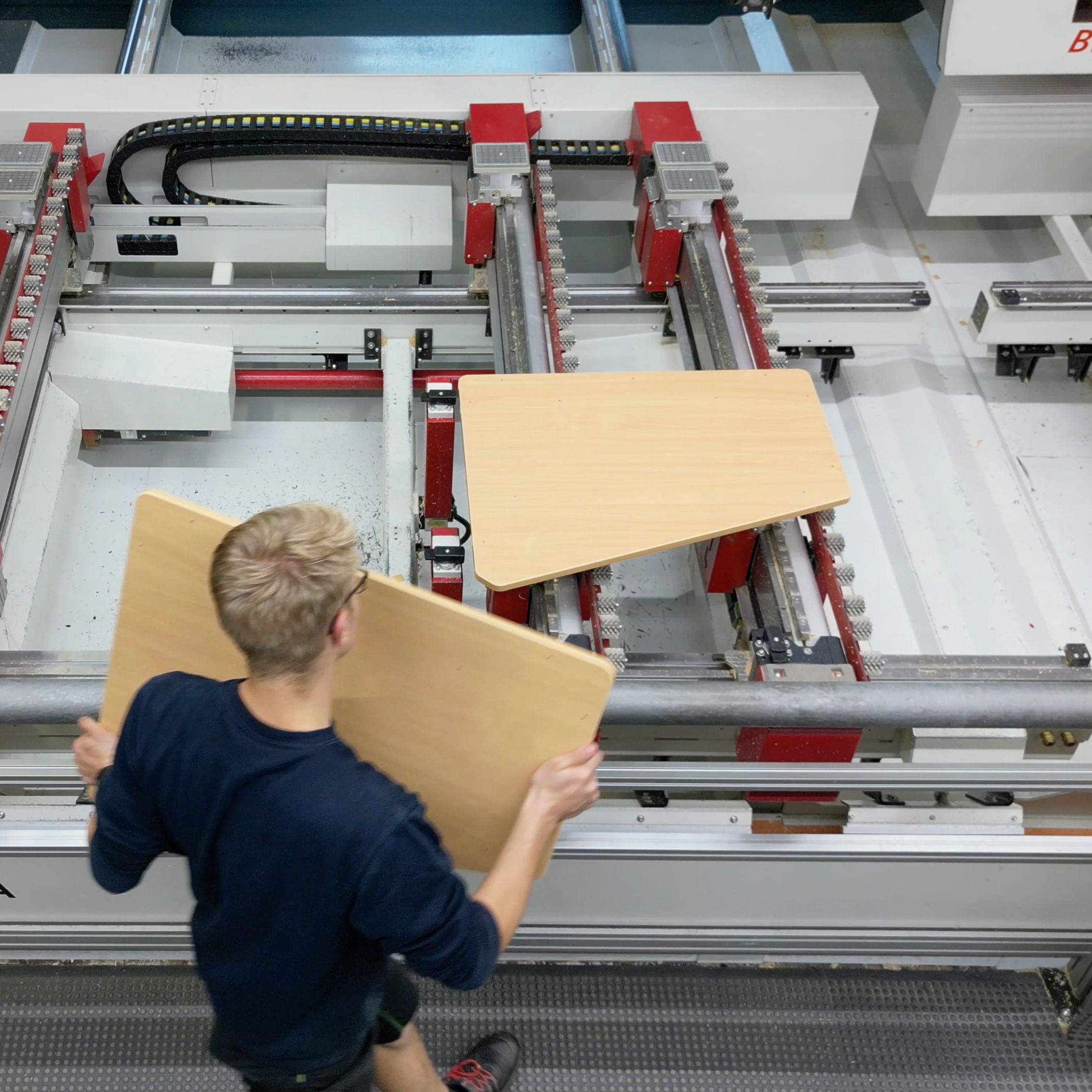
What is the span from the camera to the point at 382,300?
3.11m

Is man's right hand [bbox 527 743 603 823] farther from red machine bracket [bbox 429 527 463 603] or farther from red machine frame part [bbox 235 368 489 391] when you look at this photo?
red machine frame part [bbox 235 368 489 391]

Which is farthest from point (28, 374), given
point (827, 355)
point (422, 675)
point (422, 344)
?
point (827, 355)

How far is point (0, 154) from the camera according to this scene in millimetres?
3047

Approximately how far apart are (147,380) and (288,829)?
208 centimetres

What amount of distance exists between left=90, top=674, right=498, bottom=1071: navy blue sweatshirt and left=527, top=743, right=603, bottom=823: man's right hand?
0.20 m

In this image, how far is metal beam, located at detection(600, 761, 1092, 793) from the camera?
2.00 meters

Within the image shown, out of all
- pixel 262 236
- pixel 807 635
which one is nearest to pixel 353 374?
pixel 262 236

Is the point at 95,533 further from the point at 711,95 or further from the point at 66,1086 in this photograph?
the point at 711,95

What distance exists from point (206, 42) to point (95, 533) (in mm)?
2562

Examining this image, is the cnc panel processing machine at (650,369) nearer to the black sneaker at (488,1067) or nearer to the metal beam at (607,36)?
the metal beam at (607,36)

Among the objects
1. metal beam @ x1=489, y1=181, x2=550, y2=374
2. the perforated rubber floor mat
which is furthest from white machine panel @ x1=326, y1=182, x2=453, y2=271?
the perforated rubber floor mat

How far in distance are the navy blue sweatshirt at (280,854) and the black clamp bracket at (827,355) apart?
2.37 m

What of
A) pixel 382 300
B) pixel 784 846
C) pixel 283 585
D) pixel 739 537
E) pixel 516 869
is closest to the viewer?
pixel 283 585

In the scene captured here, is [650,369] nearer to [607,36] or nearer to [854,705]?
[854,705]
